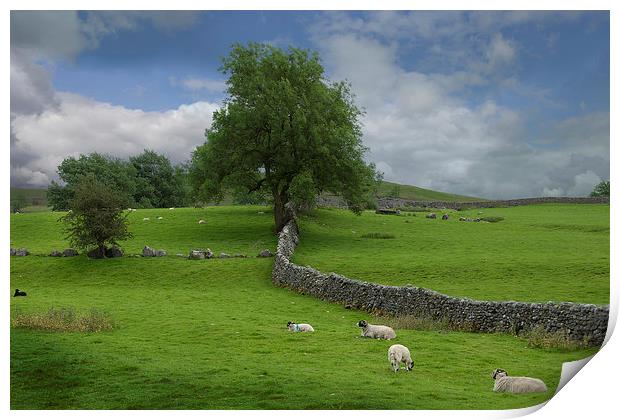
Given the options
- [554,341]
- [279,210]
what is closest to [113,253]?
[279,210]

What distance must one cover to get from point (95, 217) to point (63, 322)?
16374mm

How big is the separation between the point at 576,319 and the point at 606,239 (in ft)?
84.7

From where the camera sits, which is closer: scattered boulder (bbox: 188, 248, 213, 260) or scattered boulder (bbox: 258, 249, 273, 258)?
scattered boulder (bbox: 188, 248, 213, 260)

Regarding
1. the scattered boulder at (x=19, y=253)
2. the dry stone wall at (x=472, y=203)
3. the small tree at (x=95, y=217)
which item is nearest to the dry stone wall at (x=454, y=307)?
the small tree at (x=95, y=217)

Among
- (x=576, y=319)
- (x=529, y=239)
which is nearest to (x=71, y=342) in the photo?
(x=576, y=319)

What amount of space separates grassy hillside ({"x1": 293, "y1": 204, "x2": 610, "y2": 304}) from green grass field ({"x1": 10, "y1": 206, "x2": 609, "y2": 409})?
3298mm

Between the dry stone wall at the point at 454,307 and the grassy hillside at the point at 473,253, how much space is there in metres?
2.87

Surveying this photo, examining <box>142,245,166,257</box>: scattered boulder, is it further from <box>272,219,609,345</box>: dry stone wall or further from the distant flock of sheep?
the distant flock of sheep

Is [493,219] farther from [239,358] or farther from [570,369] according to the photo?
[239,358]

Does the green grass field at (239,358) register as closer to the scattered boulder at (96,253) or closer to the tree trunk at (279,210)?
the scattered boulder at (96,253)

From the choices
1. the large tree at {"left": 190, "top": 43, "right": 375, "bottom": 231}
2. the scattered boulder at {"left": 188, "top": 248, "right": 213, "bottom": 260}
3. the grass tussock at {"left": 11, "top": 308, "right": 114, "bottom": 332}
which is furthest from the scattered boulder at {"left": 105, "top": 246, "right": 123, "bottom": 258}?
the grass tussock at {"left": 11, "top": 308, "right": 114, "bottom": 332}

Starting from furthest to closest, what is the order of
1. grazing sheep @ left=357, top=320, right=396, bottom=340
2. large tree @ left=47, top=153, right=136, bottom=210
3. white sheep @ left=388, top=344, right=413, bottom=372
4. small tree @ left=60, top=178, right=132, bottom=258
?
large tree @ left=47, top=153, right=136, bottom=210, small tree @ left=60, top=178, right=132, bottom=258, grazing sheep @ left=357, top=320, right=396, bottom=340, white sheep @ left=388, top=344, right=413, bottom=372

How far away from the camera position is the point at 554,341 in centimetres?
1596

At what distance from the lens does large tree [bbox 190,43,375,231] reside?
3928cm
